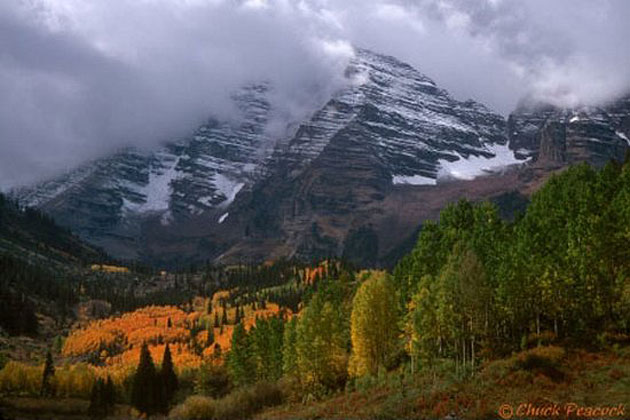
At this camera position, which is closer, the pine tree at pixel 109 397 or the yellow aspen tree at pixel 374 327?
the yellow aspen tree at pixel 374 327

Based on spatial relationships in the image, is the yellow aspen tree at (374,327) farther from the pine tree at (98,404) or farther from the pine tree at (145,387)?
the pine tree at (98,404)

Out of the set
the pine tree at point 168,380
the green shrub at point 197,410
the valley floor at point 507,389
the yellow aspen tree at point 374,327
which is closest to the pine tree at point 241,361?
the pine tree at point 168,380

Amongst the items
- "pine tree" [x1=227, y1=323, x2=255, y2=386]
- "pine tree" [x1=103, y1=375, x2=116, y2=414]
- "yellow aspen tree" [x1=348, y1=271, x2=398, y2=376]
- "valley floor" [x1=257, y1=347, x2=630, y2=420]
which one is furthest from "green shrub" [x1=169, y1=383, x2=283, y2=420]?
"pine tree" [x1=103, y1=375, x2=116, y2=414]

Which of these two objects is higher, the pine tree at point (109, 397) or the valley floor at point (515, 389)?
the valley floor at point (515, 389)

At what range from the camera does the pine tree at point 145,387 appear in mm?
145750

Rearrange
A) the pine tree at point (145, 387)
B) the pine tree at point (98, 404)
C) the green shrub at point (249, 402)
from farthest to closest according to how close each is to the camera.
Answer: the pine tree at point (98, 404)
the pine tree at point (145, 387)
the green shrub at point (249, 402)

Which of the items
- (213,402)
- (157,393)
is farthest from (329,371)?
(157,393)

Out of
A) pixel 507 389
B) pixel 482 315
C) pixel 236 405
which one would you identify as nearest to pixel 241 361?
pixel 236 405

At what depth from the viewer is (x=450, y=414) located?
67.1 meters

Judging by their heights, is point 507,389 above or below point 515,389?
below

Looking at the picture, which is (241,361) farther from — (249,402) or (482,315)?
(482,315)

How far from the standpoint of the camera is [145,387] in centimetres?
14738

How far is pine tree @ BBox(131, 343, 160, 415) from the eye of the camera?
478ft

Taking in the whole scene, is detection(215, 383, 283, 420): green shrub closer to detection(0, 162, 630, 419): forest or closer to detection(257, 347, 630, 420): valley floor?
detection(0, 162, 630, 419): forest
